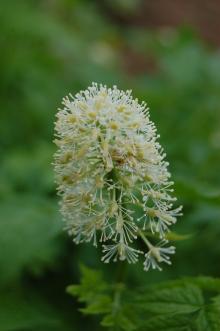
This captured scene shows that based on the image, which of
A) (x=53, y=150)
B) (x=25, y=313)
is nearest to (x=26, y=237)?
(x=25, y=313)

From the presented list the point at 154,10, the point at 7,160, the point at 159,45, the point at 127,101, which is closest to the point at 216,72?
the point at 159,45

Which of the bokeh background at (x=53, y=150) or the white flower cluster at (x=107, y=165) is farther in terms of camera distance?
the bokeh background at (x=53, y=150)

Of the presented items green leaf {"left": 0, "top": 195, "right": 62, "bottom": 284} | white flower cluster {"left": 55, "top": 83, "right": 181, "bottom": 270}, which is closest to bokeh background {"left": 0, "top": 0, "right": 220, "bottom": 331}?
green leaf {"left": 0, "top": 195, "right": 62, "bottom": 284}

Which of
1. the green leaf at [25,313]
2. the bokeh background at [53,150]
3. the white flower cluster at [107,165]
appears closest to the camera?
the white flower cluster at [107,165]

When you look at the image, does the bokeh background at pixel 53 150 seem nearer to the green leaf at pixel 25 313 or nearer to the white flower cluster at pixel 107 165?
the green leaf at pixel 25 313

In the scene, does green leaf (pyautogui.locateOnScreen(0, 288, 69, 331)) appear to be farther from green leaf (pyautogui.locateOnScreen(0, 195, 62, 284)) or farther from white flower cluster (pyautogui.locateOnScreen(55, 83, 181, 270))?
white flower cluster (pyautogui.locateOnScreen(55, 83, 181, 270))

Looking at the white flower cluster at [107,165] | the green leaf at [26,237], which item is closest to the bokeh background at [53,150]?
the green leaf at [26,237]

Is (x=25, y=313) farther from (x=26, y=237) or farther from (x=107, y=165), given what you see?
(x=107, y=165)
